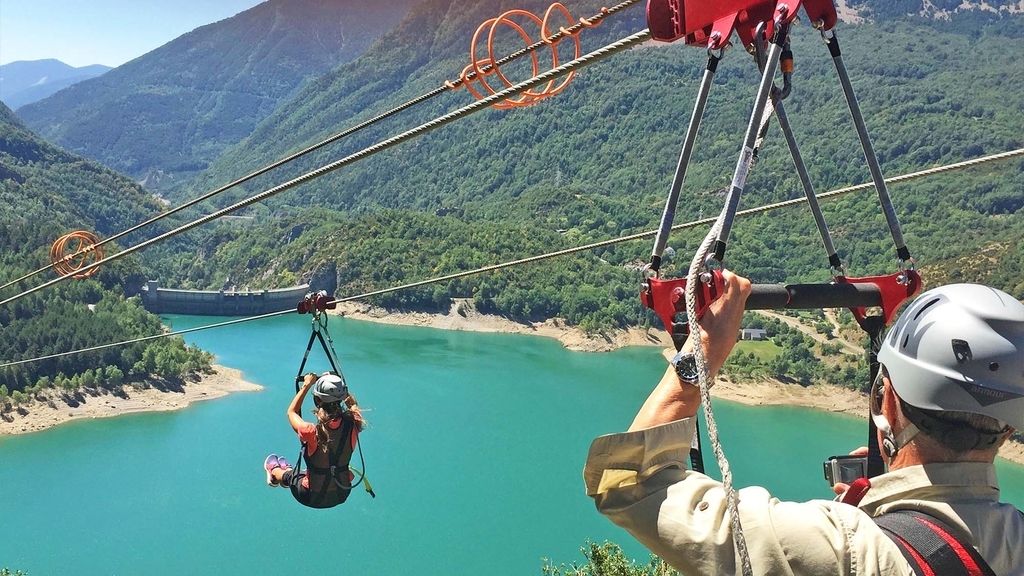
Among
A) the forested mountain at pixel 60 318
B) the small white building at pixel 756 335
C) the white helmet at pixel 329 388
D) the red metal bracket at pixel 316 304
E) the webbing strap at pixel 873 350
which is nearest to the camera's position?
the webbing strap at pixel 873 350

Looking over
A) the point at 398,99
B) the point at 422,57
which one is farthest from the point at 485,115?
the point at 422,57

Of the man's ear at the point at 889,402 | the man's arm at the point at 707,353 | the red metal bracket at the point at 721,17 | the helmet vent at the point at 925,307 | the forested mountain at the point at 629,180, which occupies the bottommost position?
the forested mountain at the point at 629,180

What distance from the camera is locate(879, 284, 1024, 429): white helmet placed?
1.06 m

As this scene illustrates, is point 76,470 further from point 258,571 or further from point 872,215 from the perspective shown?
point 872,215

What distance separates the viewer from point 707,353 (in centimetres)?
108

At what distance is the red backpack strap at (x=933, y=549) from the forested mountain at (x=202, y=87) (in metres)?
120

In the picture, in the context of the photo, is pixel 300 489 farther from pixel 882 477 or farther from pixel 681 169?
pixel 882 477

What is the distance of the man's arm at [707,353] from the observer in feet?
3.50

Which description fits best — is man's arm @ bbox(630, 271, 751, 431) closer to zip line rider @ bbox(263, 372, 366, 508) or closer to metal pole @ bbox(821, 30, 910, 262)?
metal pole @ bbox(821, 30, 910, 262)

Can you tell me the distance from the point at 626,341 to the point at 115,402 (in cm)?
1834

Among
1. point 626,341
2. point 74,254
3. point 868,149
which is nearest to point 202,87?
point 626,341

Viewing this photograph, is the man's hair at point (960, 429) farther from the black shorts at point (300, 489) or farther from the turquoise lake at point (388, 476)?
the turquoise lake at point (388, 476)

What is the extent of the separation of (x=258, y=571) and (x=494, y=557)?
4.01 meters

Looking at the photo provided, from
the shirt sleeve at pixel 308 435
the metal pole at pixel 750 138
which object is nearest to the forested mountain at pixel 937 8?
the shirt sleeve at pixel 308 435
